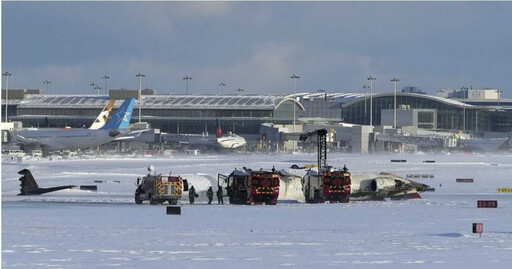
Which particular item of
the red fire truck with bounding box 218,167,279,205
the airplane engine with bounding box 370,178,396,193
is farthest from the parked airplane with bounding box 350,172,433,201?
the red fire truck with bounding box 218,167,279,205

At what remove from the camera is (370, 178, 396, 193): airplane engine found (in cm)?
7462

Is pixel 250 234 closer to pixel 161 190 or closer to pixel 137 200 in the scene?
pixel 161 190

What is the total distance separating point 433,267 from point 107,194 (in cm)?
4731

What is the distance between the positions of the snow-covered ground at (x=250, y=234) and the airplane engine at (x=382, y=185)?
217 centimetres

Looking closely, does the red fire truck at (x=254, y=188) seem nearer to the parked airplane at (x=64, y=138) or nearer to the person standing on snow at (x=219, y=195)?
the person standing on snow at (x=219, y=195)

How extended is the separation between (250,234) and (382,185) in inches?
1144

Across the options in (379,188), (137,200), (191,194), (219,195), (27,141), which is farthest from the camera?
(27,141)

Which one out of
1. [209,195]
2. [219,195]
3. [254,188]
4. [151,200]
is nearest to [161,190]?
[151,200]

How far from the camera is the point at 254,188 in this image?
6862 cm

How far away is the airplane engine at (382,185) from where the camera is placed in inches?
2938

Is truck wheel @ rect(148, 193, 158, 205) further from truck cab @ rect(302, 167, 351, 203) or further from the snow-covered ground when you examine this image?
truck cab @ rect(302, 167, 351, 203)

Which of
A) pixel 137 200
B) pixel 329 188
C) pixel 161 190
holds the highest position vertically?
pixel 329 188

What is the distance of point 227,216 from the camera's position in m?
58.1

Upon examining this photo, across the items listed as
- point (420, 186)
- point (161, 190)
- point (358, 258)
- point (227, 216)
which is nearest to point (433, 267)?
point (358, 258)
